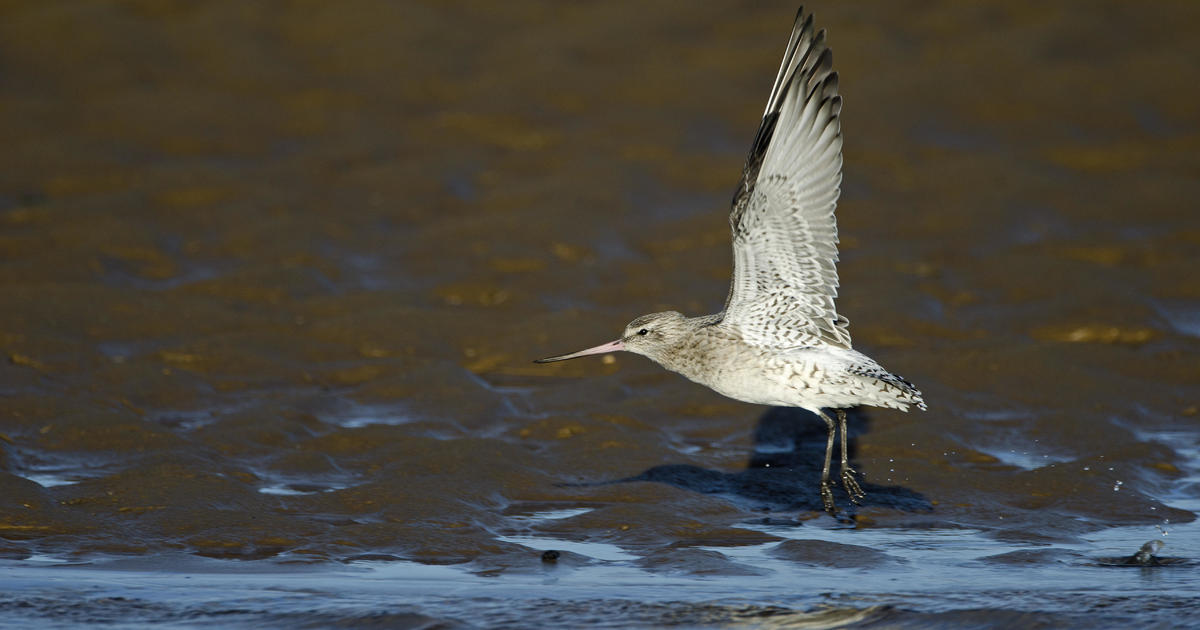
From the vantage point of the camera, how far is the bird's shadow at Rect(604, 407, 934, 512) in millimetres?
6824

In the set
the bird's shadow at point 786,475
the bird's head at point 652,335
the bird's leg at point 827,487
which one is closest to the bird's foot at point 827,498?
the bird's leg at point 827,487

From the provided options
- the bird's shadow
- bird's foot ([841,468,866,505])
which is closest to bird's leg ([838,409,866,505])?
bird's foot ([841,468,866,505])

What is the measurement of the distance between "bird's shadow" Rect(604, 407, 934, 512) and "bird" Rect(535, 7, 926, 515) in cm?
21

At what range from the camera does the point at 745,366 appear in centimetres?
645

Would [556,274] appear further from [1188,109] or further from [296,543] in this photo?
[1188,109]

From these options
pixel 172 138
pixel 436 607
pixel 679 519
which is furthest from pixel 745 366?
pixel 172 138

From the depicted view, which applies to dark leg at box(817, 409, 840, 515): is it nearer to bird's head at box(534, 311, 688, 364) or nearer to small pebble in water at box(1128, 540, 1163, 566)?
bird's head at box(534, 311, 688, 364)

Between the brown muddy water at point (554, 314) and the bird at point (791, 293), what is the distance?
0.66 meters

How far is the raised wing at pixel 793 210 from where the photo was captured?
19.7 feet

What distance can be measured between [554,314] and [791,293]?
2.60 m

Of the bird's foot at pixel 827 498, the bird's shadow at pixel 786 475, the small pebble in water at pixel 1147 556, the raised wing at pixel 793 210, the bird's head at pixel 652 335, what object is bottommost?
the small pebble in water at pixel 1147 556

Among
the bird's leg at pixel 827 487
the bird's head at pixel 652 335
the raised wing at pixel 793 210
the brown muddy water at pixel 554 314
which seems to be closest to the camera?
the brown muddy water at pixel 554 314

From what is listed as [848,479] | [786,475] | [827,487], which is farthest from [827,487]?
[786,475]

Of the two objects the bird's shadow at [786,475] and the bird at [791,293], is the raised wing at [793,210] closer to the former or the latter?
the bird at [791,293]
